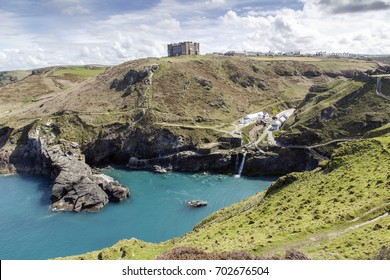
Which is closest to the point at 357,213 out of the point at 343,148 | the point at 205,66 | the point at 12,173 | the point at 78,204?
the point at 343,148

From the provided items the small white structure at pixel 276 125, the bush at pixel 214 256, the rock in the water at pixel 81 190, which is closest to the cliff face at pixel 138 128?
the rock in the water at pixel 81 190

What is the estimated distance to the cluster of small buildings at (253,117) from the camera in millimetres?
145200

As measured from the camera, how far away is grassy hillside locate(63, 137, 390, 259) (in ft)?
105

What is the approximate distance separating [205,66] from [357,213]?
535 ft

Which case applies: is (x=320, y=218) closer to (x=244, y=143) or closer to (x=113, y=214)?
(x=113, y=214)

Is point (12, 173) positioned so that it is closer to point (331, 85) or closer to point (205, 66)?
point (205, 66)

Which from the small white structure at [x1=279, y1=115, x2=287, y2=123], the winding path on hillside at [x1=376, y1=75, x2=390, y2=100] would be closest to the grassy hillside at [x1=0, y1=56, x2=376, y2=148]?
the small white structure at [x1=279, y1=115, x2=287, y2=123]

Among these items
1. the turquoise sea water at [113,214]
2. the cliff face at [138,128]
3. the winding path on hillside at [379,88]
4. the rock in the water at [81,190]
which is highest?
the winding path on hillside at [379,88]

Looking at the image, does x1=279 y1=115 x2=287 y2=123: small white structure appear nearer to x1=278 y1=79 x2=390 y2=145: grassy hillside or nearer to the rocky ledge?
x1=278 y1=79 x2=390 y2=145: grassy hillside

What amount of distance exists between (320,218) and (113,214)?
5842cm

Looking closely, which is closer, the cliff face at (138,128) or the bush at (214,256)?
the bush at (214,256)

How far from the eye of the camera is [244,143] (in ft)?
413

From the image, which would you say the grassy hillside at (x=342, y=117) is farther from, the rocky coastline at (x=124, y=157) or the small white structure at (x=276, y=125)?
the rocky coastline at (x=124, y=157)

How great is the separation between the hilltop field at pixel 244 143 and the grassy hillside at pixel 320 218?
16 centimetres
